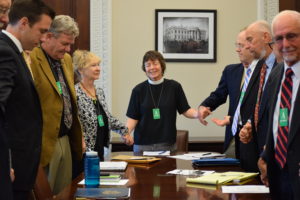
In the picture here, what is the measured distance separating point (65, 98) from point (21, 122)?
1.36 m

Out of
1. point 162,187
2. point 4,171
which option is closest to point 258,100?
point 162,187

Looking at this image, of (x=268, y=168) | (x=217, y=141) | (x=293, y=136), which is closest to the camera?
(x=293, y=136)

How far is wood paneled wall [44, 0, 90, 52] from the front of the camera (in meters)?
6.57

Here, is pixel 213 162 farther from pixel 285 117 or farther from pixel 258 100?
pixel 285 117

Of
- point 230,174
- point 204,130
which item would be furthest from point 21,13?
point 204,130

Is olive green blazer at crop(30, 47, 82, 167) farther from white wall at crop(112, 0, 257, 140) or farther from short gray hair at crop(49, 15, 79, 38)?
white wall at crop(112, 0, 257, 140)

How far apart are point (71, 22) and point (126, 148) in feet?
9.08

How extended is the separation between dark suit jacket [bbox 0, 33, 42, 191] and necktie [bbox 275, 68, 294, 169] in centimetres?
133

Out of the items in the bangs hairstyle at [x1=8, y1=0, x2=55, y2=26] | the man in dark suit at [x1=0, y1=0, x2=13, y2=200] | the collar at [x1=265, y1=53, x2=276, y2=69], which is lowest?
the man in dark suit at [x1=0, y1=0, x2=13, y2=200]

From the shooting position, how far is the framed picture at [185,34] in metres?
6.78

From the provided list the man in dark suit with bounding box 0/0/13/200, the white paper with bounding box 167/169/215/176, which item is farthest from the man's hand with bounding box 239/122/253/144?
the man in dark suit with bounding box 0/0/13/200

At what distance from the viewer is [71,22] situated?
4012mm

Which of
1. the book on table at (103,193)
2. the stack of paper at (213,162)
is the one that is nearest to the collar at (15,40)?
the book on table at (103,193)

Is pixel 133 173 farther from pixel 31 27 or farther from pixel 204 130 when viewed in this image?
pixel 204 130
